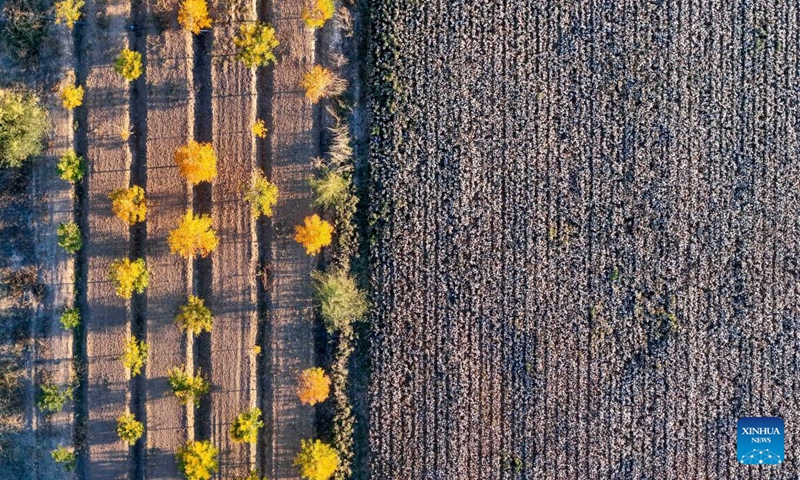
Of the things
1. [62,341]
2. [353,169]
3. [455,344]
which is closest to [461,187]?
[353,169]

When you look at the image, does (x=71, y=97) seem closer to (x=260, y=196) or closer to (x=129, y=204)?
(x=129, y=204)

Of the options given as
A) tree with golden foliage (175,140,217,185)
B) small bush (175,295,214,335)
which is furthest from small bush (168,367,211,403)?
tree with golden foliage (175,140,217,185)

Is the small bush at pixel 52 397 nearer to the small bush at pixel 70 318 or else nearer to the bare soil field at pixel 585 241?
the small bush at pixel 70 318

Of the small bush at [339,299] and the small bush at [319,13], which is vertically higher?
the small bush at [319,13]

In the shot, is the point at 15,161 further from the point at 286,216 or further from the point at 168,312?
the point at 286,216

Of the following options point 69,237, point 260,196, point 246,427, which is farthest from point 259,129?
point 246,427

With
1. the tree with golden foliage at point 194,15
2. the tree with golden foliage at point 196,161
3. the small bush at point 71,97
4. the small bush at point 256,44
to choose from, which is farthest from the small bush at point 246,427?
the tree with golden foliage at point 194,15
